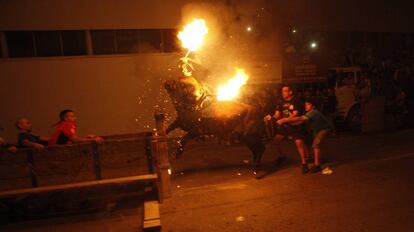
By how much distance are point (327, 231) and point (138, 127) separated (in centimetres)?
846

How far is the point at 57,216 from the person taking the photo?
18.1 ft

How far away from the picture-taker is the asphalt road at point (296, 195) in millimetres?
4715

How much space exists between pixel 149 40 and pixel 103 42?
151 centimetres

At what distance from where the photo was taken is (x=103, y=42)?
11516 mm

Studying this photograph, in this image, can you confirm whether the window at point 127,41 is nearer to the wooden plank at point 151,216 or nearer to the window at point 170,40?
the window at point 170,40

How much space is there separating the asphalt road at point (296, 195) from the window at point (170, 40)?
4.76m

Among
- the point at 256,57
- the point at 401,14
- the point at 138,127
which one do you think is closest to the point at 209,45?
the point at 256,57

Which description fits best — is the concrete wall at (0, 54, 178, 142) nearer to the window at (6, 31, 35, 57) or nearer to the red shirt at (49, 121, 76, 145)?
the window at (6, 31, 35, 57)

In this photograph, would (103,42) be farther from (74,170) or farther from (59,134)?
(74,170)

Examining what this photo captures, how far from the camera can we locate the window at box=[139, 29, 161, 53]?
38.7 feet

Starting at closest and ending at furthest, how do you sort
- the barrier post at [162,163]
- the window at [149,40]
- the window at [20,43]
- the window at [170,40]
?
1. the barrier post at [162,163]
2. the window at [20,43]
3. the window at [149,40]
4. the window at [170,40]

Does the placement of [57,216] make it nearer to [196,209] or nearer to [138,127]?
[196,209]

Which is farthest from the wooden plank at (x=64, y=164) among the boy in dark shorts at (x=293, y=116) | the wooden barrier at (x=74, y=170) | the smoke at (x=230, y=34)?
the smoke at (x=230, y=34)

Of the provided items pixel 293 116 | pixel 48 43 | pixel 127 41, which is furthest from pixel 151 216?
pixel 48 43
